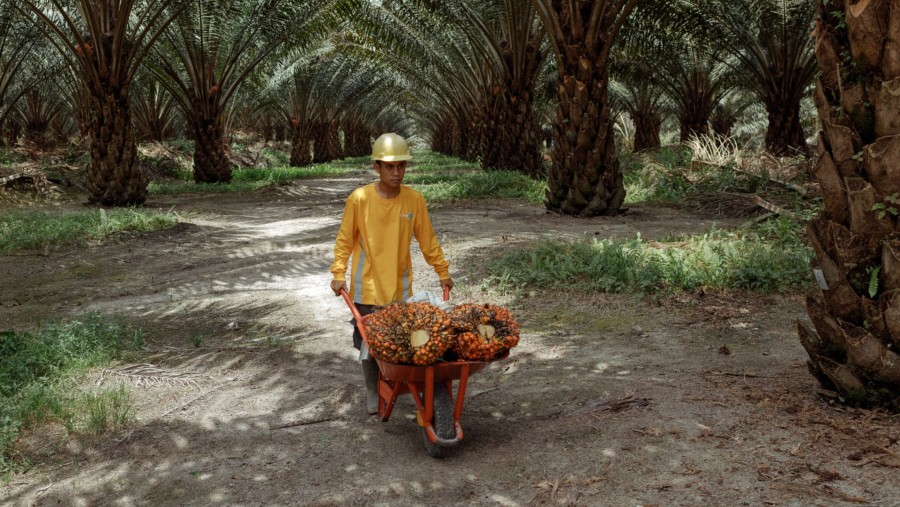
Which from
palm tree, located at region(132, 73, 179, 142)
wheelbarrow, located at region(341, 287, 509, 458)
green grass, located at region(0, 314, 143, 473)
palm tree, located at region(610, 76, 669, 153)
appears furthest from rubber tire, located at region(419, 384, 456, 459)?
palm tree, located at region(610, 76, 669, 153)

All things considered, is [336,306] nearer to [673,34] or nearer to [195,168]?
[673,34]

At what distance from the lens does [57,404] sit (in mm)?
3814

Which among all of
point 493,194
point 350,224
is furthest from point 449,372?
point 493,194

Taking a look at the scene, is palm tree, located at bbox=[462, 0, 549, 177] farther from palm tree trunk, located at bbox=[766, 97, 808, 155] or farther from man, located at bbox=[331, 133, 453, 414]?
man, located at bbox=[331, 133, 453, 414]

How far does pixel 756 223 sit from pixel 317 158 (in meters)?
25.6

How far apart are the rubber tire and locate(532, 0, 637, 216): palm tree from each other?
7.14 metres

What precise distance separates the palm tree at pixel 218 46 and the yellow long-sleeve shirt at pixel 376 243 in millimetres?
12413

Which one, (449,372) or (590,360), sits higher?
(449,372)

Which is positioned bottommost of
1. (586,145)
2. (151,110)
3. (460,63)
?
(586,145)

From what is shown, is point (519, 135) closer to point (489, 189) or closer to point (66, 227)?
point (489, 189)

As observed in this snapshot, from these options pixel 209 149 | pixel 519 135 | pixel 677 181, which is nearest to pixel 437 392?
pixel 677 181

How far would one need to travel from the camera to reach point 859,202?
3111 mm

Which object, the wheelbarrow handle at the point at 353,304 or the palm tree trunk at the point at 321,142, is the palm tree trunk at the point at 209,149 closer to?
the palm tree trunk at the point at 321,142

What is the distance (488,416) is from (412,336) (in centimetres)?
100
